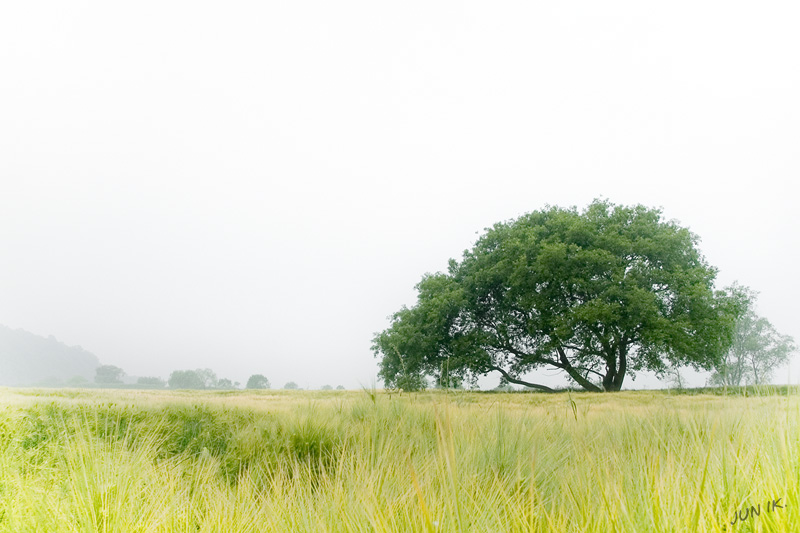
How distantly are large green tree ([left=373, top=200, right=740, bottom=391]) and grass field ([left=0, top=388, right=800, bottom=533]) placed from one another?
9.01 meters

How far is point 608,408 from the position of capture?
638cm

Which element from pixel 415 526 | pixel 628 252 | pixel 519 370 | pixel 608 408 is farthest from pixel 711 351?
pixel 415 526

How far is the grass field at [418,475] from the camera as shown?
1.48 metres

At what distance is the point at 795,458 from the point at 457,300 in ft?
47.2

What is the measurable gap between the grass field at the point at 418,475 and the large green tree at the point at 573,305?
9011mm

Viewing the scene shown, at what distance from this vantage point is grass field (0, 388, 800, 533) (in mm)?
1479

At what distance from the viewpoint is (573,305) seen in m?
16.1

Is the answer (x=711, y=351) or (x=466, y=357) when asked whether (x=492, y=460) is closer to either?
(x=466, y=357)

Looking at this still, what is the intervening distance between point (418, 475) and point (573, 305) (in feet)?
48.6
